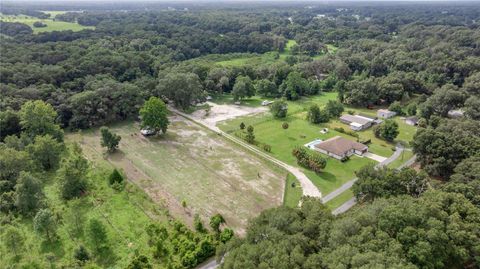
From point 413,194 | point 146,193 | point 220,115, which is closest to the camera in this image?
point 413,194

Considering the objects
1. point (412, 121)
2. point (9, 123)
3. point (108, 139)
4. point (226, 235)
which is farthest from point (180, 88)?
point (412, 121)

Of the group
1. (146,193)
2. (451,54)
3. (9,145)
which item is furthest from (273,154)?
(451,54)

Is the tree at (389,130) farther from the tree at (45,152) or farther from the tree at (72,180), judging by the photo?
the tree at (45,152)

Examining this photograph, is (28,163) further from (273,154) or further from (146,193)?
(273,154)

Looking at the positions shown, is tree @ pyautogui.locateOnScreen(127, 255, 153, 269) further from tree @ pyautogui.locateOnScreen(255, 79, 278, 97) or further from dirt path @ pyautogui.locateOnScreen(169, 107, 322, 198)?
tree @ pyautogui.locateOnScreen(255, 79, 278, 97)

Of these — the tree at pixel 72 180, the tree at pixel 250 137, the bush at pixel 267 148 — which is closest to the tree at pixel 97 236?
the tree at pixel 72 180
